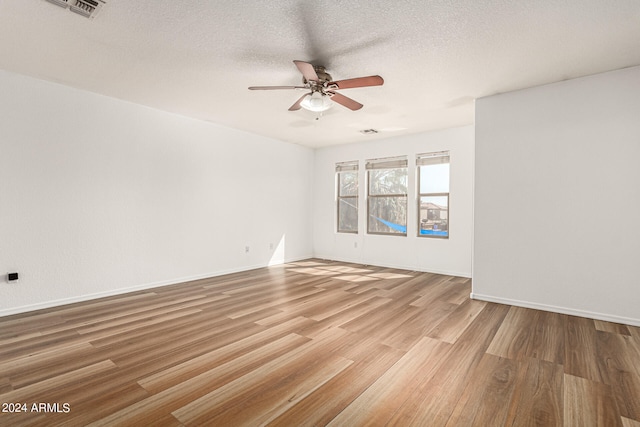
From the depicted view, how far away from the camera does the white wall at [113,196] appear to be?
3377 mm

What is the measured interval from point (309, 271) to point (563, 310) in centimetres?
375

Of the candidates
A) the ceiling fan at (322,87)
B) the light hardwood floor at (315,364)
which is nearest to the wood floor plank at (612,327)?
the light hardwood floor at (315,364)

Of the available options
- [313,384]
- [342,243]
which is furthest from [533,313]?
[342,243]

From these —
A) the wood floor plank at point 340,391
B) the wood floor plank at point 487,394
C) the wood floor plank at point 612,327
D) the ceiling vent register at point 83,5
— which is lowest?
the wood floor plank at point 340,391

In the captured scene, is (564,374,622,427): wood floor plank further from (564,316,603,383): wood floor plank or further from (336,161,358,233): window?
(336,161,358,233): window

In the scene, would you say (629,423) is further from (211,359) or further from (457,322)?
(211,359)

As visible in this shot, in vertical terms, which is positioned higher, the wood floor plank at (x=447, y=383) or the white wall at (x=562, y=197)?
the white wall at (x=562, y=197)

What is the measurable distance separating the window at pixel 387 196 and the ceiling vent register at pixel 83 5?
16.7ft

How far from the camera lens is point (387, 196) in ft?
21.0

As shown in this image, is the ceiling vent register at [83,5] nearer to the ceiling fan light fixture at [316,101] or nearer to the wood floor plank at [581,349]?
the ceiling fan light fixture at [316,101]

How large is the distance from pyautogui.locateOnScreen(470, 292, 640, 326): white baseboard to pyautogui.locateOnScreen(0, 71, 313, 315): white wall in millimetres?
3997

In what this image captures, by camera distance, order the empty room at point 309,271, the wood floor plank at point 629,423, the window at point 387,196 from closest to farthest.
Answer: the wood floor plank at point 629,423, the empty room at point 309,271, the window at point 387,196

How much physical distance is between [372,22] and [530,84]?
235cm

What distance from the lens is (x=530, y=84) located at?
11.7ft
